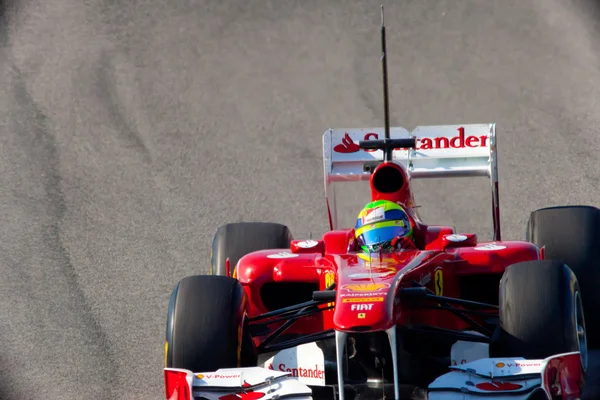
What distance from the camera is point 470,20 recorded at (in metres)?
19.1

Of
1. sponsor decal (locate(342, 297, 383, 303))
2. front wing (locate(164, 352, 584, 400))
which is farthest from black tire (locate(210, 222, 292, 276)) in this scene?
sponsor decal (locate(342, 297, 383, 303))

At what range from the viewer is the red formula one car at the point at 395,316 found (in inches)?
311

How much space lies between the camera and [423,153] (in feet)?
37.0

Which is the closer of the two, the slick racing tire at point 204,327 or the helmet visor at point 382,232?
the slick racing tire at point 204,327

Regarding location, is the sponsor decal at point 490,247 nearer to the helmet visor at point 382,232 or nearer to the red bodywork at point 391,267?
the red bodywork at point 391,267

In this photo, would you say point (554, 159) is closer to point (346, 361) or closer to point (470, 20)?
point (470, 20)

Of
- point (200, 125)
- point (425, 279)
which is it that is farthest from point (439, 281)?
point (200, 125)

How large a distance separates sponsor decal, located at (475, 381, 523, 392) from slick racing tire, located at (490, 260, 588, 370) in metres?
0.51

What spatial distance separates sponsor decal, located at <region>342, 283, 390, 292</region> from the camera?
8172 mm

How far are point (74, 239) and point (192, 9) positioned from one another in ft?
22.6

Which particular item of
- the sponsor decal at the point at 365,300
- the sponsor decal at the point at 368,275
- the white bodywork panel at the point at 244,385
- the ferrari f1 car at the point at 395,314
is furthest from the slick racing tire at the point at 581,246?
the white bodywork panel at the point at 244,385

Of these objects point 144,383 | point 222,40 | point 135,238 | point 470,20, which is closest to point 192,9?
point 222,40

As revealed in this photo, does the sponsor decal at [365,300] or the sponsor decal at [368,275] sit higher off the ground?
the sponsor decal at [368,275]

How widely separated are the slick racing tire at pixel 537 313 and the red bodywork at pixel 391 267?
2.47ft
